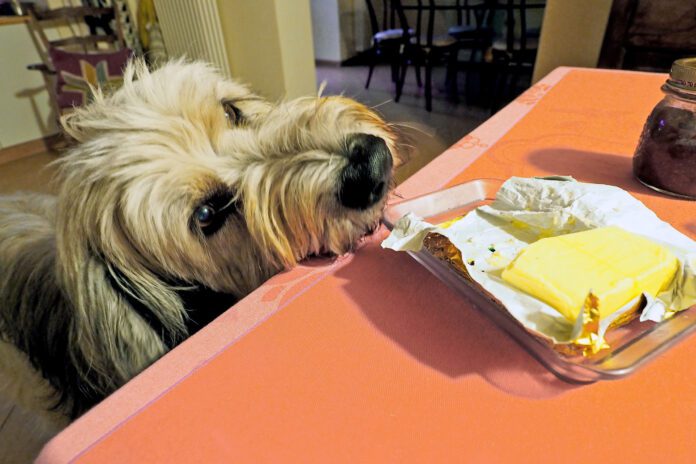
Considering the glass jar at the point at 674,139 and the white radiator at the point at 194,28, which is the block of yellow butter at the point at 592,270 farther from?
the white radiator at the point at 194,28

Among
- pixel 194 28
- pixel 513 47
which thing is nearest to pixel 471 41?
pixel 513 47

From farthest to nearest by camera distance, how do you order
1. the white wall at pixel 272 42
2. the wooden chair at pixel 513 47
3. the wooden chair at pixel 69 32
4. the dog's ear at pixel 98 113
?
the wooden chair at pixel 513 47 < the wooden chair at pixel 69 32 < the white wall at pixel 272 42 < the dog's ear at pixel 98 113

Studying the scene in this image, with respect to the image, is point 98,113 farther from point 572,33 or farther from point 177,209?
point 572,33

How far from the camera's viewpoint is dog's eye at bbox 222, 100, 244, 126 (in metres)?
1.18

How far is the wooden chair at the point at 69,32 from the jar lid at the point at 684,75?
467cm

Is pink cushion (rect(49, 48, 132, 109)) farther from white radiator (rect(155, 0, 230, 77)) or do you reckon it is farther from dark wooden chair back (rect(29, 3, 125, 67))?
white radiator (rect(155, 0, 230, 77))

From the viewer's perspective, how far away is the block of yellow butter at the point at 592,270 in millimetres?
524

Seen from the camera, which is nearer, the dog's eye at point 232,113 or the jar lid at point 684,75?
the jar lid at point 684,75

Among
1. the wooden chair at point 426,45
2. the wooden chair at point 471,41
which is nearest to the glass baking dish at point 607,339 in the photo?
the wooden chair at point 426,45

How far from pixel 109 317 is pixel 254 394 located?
48cm

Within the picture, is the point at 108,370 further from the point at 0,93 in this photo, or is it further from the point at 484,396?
the point at 0,93

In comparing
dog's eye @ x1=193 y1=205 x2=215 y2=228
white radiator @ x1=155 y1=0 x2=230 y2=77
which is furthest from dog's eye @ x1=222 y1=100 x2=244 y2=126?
white radiator @ x1=155 y1=0 x2=230 y2=77

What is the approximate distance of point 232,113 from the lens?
1.20 m

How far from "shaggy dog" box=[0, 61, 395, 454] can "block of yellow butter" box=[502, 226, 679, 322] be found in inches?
13.9
